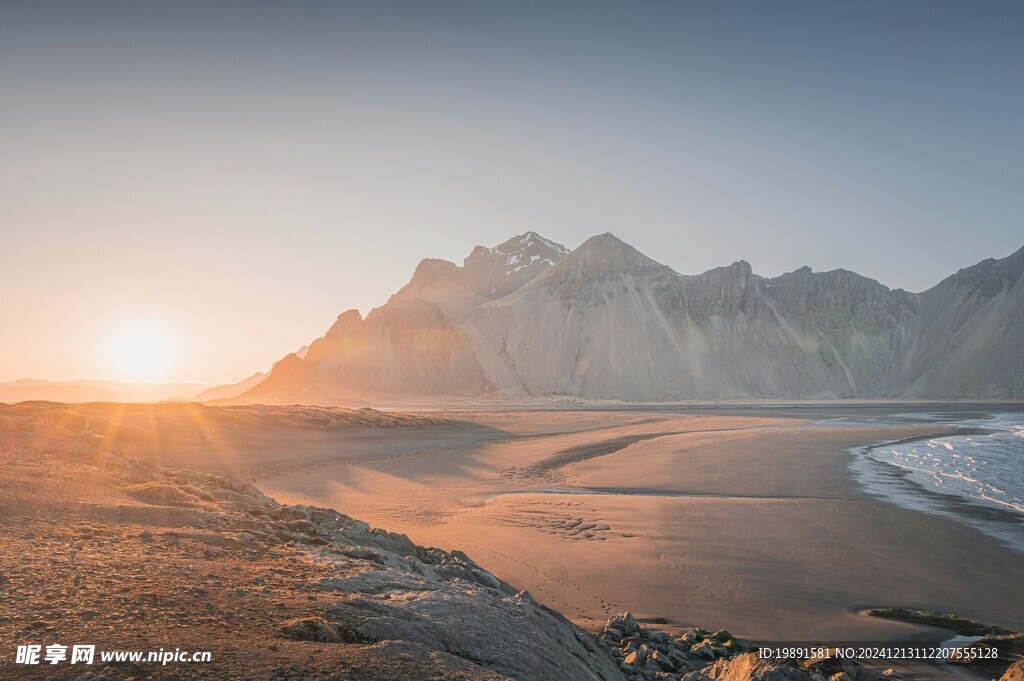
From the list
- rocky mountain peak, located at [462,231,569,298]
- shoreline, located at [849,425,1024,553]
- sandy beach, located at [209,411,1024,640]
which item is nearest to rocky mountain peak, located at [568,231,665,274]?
rocky mountain peak, located at [462,231,569,298]

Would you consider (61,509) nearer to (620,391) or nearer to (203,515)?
(203,515)

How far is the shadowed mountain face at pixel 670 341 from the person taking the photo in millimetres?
103125

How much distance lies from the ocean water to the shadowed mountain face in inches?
2790

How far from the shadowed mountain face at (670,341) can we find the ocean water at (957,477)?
70868 mm

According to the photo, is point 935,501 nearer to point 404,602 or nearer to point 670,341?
point 404,602

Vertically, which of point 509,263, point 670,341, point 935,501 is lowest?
point 935,501

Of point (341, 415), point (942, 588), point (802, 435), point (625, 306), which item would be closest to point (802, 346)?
point (625, 306)

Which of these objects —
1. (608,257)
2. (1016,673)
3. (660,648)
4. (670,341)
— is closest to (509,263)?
(608,257)

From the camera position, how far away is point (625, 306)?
112938 millimetres

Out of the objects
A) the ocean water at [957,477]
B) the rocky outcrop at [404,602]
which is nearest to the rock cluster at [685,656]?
the rocky outcrop at [404,602]

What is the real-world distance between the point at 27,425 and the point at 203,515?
40.6 ft

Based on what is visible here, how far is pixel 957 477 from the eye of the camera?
68.6ft

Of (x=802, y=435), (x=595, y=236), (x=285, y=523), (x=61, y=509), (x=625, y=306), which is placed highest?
(x=595, y=236)

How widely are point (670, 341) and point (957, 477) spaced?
91.4 metres
